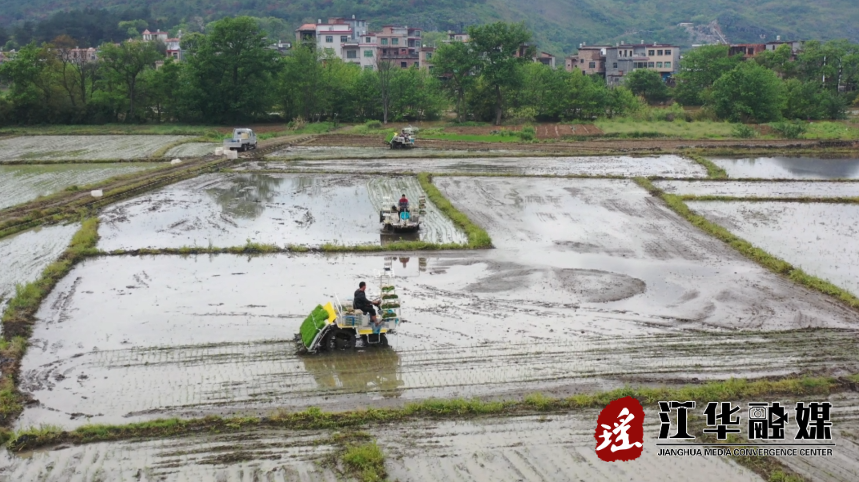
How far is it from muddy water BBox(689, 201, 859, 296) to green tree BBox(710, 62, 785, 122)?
27.9 meters

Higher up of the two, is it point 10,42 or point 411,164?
point 10,42

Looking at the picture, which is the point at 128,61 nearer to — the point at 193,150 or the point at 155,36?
the point at 193,150

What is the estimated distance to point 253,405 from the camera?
10.5 meters

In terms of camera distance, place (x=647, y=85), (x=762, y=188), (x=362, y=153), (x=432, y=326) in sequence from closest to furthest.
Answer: (x=432, y=326) < (x=762, y=188) < (x=362, y=153) < (x=647, y=85)

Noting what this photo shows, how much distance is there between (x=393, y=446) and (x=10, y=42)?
10876 centimetres

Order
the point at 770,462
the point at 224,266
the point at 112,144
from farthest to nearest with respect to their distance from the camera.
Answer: the point at 112,144 → the point at 224,266 → the point at 770,462

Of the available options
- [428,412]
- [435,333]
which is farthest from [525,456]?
[435,333]

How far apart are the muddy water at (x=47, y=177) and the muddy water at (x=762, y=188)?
820 inches

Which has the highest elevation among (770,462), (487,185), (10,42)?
(10,42)

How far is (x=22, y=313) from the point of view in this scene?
13.8 m

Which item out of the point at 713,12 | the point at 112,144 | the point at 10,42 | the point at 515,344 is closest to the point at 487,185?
the point at 515,344

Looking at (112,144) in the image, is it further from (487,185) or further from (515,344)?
(515,344)

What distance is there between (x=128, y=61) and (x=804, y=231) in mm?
43986

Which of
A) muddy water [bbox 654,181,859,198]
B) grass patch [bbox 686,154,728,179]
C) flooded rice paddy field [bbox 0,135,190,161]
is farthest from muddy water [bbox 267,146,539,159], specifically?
muddy water [bbox 654,181,859,198]
